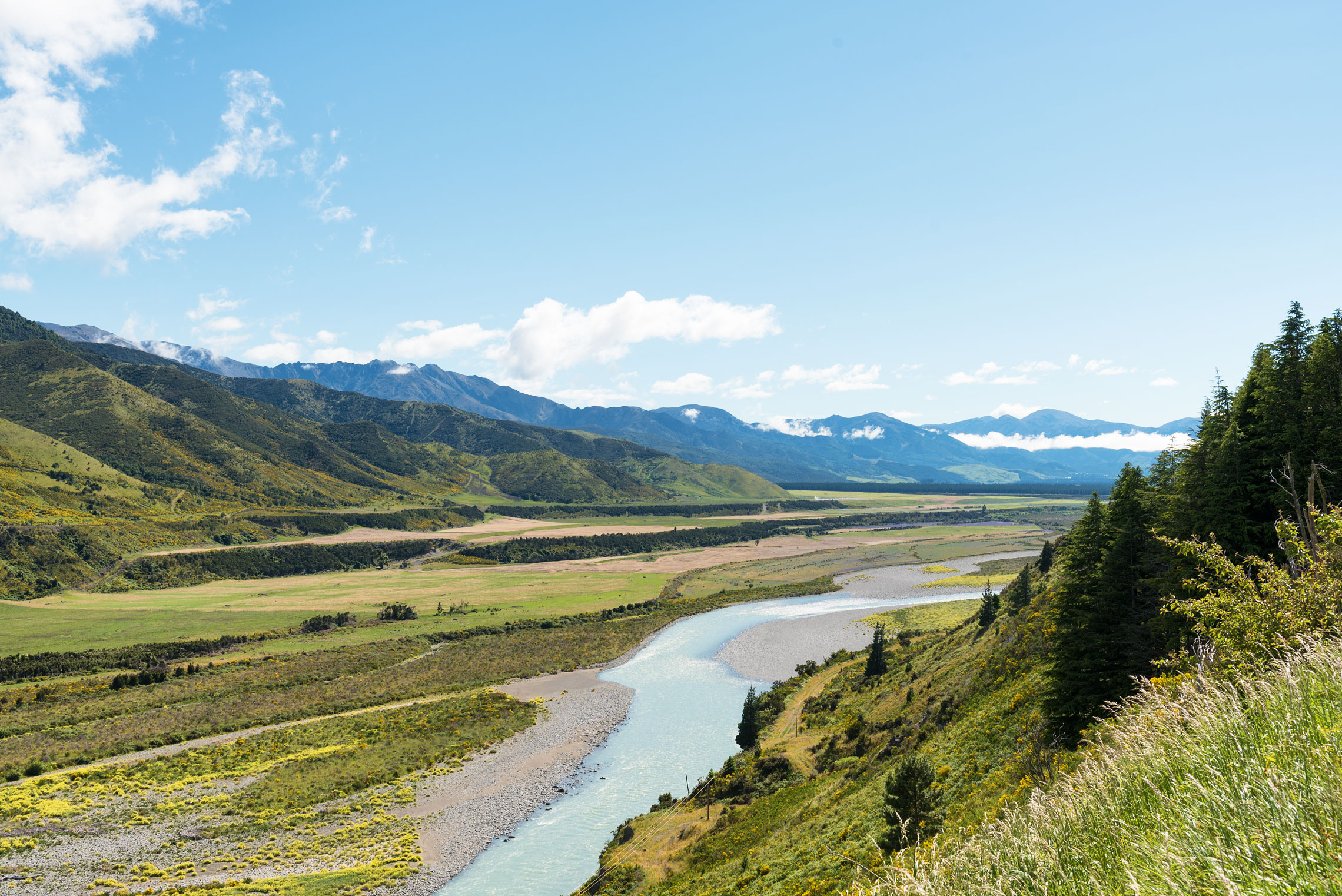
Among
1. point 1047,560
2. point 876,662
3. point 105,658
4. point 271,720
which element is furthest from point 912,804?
point 105,658

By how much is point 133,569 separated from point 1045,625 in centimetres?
16994

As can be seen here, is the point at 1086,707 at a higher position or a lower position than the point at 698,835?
higher

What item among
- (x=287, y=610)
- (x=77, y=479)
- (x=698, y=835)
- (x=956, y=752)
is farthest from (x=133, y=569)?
(x=956, y=752)

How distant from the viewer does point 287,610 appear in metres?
117

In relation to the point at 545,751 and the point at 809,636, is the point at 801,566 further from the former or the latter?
the point at 545,751

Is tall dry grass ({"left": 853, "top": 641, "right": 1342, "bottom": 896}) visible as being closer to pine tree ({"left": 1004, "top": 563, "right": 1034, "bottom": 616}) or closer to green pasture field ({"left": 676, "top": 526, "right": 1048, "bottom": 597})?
pine tree ({"left": 1004, "top": 563, "right": 1034, "bottom": 616})

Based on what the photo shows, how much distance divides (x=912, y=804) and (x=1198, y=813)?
17.7 metres

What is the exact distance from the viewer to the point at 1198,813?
6156 mm

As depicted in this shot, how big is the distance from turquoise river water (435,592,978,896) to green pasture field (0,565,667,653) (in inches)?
1464

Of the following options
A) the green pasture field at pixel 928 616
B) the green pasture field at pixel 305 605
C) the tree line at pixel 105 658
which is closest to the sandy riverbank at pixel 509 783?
the green pasture field at pixel 928 616

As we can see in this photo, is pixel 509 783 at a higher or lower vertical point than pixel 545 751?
higher

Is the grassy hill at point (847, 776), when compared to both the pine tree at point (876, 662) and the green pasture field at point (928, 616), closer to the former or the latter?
the pine tree at point (876, 662)

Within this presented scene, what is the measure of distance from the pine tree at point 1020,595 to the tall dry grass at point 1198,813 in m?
42.7

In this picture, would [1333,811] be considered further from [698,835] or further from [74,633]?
[74,633]
